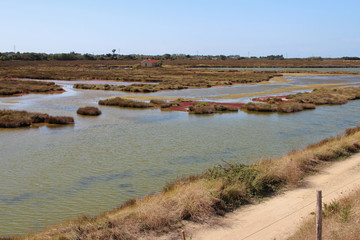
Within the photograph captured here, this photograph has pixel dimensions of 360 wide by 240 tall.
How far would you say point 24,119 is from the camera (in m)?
26.6

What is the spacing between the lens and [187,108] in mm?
35844

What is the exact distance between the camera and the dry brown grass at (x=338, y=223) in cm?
789

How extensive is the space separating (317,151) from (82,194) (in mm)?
9771

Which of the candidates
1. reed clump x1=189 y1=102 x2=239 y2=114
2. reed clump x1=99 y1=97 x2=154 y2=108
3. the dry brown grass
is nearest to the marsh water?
reed clump x1=189 y1=102 x2=239 y2=114

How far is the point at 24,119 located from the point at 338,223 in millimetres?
23381

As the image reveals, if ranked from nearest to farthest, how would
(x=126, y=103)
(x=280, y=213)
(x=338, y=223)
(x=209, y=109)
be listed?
(x=338, y=223) < (x=280, y=213) < (x=209, y=109) < (x=126, y=103)

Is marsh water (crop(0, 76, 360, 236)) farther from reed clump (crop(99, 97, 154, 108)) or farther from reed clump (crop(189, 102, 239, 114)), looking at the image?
reed clump (crop(99, 97, 154, 108))

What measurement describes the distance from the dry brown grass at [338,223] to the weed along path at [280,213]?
0.53 metres

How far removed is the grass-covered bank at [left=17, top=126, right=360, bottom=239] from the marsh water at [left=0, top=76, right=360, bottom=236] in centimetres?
215

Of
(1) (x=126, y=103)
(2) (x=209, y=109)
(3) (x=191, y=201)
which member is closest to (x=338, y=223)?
(3) (x=191, y=201)

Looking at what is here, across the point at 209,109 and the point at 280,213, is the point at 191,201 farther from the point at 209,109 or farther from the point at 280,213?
the point at 209,109

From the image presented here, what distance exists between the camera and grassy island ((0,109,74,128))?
84.2 feet

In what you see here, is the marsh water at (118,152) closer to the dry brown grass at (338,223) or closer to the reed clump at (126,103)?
the reed clump at (126,103)

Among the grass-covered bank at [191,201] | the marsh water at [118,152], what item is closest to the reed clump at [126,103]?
the marsh water at [118,152]
